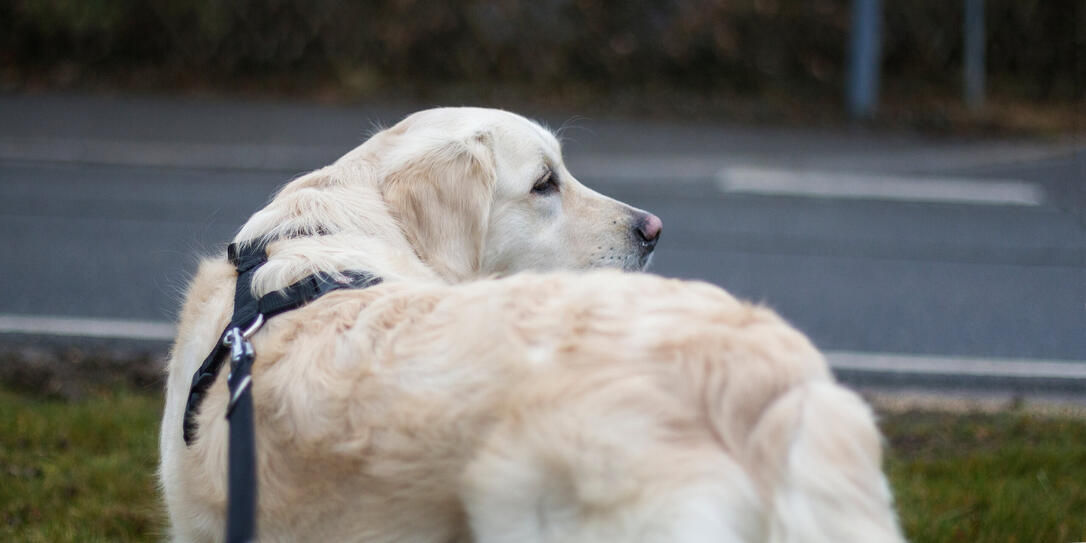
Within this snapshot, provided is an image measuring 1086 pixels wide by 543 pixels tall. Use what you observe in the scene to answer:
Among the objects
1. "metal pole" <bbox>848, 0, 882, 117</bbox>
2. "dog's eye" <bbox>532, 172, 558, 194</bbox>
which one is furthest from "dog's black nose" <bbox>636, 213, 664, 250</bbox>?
"metal pole" <bbox>848, 0, 882, 117</bbox>

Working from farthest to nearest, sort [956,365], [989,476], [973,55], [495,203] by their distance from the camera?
A: [973,55] < [956,365] < [989,476] < [495,203]

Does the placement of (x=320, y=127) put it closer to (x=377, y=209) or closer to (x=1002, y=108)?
(x=1002, y=108)

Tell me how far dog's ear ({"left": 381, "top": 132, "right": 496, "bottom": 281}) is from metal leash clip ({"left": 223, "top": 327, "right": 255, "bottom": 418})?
674 mm

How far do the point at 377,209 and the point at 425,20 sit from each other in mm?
10258

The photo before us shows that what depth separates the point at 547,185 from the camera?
325cm

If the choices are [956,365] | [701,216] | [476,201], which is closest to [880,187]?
[701,216]

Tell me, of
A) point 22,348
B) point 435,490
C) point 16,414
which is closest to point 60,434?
point 16,414

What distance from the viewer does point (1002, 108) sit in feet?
38.0

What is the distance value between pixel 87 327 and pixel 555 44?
322 inches

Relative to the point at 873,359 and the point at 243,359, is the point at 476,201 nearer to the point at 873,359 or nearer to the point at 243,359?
the point at 243,359

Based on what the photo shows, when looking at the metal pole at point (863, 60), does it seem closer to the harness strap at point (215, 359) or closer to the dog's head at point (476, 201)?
the dog's head at point (476, 201)

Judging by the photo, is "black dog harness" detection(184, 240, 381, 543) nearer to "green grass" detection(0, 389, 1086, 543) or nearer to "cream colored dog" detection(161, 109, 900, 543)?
"cream colored dog" detection(161, 109, 900, 543)

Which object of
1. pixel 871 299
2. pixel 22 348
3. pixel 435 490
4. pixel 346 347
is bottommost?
pixel 871 299

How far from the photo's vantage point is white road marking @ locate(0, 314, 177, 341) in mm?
5141
